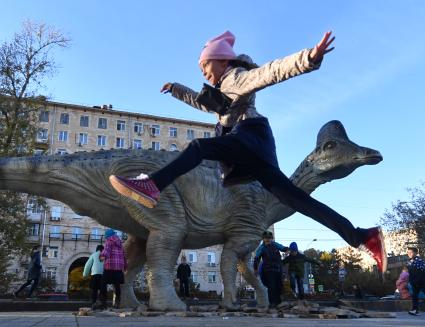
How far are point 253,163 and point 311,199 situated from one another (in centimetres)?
52

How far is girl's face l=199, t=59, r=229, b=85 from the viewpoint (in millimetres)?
4133

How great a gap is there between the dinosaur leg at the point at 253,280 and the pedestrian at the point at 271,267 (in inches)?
9.5

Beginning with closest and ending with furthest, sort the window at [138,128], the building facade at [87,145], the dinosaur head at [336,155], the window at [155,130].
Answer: the dinosaur head at [336,155]
the building facade at [87,145]
the window at [138,128]
the window at [155,130]

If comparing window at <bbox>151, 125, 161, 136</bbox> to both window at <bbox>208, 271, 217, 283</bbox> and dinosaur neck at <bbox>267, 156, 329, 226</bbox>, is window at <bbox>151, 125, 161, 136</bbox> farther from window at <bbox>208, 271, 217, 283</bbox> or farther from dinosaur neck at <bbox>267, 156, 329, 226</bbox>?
dinosaur neck at <bbox>267, 156, 329, 226</bbox>

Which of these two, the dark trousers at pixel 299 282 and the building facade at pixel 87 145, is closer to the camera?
the dark trousers at pixel 299 282

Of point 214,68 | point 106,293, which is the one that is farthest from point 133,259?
point 214,68

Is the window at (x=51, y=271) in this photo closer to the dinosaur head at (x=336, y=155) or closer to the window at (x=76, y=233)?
the window at (x=76, y=233)

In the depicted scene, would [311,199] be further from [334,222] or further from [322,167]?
[322,167]

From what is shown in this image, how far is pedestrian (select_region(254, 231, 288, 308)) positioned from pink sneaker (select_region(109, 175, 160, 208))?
6.34 metres

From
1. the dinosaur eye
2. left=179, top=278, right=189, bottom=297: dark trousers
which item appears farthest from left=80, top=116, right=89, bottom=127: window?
the dinosaur eye

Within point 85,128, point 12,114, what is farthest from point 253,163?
point 85,128

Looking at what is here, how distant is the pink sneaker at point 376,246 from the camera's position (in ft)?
12.6

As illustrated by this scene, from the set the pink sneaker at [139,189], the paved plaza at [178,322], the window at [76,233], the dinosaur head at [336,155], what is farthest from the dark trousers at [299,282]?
the window at [76,233]

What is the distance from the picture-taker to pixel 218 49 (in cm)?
411
